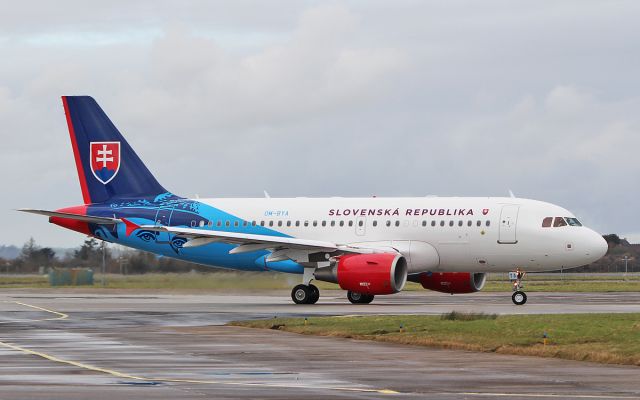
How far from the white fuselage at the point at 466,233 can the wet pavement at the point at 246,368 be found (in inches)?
552

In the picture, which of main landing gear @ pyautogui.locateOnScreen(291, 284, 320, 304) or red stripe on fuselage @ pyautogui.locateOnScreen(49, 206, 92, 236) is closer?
main landing gear @ pyautogui.locateOnScreen(291, 284, 320, 304)

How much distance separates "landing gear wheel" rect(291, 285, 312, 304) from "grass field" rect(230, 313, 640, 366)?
39.9 feet

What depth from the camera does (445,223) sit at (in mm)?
46969

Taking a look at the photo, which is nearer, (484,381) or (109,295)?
(484,381)

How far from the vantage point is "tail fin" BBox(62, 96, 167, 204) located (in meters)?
53.8

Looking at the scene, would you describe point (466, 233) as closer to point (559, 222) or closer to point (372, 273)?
point (559, 222)

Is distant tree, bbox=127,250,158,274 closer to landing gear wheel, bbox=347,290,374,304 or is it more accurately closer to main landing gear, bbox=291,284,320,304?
main landing gear, bbox=291,284,320,304

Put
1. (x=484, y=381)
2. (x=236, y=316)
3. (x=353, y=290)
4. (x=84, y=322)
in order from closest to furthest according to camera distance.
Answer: (x=484, y=381)
(x=84, y=322)
(x=236, y=316)
(x=353, y=290)

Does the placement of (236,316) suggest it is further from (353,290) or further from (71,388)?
(71,388)

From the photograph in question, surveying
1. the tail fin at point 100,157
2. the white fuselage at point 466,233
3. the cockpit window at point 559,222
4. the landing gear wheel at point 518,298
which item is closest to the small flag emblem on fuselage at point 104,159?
the tail fin at point 100,157

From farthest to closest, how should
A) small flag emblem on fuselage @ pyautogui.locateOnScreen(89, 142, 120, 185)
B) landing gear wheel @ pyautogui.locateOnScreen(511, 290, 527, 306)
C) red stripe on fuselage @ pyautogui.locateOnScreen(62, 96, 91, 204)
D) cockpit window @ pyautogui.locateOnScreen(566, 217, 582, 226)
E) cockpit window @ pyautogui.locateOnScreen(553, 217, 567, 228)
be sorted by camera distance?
red stripe on fuselage @ pyautogui.locateOnScreen(62, 96, 91, 204)
small flag emblem on fuselage @ pyautogui.locateOnScreen(89, 142, 120, 185)
cockpit window @ pyautogui.locateOnScreen(566, 217, 582, 226)
cockpit window @ pyautogui.locateOnScreen(553, 217, 567, 228)
landing gear wheel @ pyautogui.locateOnScreen(511, 290, 527, 306)

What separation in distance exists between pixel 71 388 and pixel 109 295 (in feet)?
138

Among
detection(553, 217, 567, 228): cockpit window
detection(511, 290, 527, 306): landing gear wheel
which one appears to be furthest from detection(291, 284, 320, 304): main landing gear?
detection(553, 217, 567, 228): cockpit window

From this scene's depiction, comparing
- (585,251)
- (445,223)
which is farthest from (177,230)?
(585,251)
